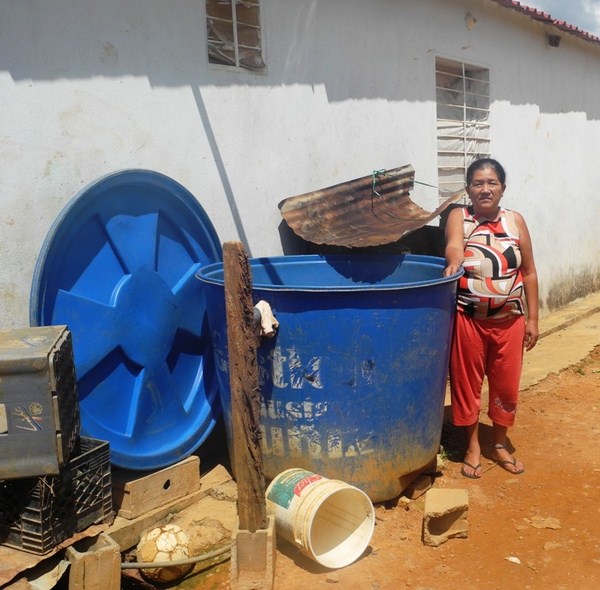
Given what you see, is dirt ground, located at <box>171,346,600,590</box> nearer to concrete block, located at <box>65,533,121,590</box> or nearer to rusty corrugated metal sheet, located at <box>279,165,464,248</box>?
concrete block, located at <box>65,533,121,590</box>

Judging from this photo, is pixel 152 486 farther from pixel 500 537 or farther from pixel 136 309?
pixel 500 537

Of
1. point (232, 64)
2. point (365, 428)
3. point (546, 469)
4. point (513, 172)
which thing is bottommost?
point (546, 469)

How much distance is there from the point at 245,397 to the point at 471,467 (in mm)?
1828

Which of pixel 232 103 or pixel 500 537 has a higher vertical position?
pixel 232 103

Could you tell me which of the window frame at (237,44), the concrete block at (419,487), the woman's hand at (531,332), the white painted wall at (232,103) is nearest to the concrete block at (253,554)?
the concrete block at (419,487)

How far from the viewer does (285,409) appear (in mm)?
3334

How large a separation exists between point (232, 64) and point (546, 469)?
3126 millimetres

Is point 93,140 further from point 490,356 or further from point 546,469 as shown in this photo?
point 546,469

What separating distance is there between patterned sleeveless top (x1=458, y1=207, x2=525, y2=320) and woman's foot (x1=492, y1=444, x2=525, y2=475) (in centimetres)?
89

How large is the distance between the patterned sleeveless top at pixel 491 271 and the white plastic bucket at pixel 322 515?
1.30 metres

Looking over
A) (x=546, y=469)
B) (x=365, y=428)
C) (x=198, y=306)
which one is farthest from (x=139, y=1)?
(x=546, y=469)

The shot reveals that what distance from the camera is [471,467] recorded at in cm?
404

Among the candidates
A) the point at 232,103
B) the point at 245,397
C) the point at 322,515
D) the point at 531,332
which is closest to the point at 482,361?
the point at 531,332

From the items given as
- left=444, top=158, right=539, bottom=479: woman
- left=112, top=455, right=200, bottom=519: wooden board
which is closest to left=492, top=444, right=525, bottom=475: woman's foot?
left=444, top=158, right=539, bottom=479: woman
